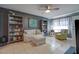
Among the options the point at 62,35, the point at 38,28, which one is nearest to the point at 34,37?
the point at 38,28

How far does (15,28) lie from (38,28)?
19.5 inches

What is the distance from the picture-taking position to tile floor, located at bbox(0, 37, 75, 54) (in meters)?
1.90

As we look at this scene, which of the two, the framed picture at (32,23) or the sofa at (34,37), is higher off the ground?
the framed picture at (32,23)

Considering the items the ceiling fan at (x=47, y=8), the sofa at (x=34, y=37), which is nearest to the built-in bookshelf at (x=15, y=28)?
the sofa at (x=34, y=37)

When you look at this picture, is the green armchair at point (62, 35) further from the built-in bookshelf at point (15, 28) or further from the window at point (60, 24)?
the built-in bookshelf at point (15, 28)

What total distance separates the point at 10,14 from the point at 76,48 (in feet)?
5.12

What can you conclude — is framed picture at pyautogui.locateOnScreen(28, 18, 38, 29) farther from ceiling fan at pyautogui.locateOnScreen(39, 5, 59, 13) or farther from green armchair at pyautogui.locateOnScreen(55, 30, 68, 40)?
green armchair at pyautogui.locateOnScreen(55, 30, 68, 40)

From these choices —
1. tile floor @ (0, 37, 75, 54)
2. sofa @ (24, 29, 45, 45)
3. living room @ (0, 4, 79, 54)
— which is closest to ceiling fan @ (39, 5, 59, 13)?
living room @ (0, 4, 79, 54)

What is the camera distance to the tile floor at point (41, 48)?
1.90 meters

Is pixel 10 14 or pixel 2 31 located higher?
pixel 10 14
